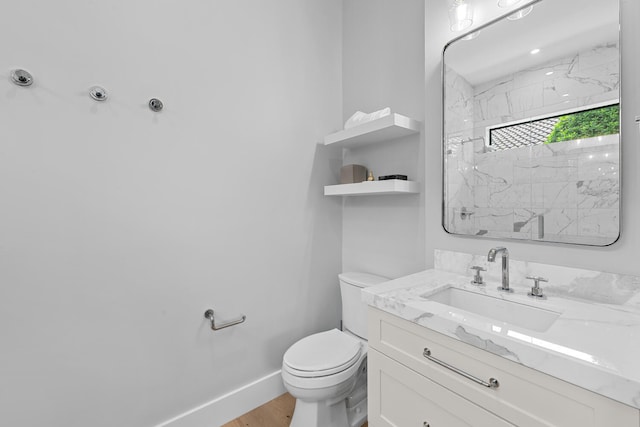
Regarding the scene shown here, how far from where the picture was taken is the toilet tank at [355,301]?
5.53ft

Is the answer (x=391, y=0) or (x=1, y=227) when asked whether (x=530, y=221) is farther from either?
(x=1, y=227)

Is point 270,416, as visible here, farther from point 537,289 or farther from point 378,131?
point 378,131

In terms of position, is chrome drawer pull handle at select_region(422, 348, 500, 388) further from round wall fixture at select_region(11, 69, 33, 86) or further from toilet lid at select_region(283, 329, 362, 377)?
round wall fixture at select_region(11, 69, 33, 86)

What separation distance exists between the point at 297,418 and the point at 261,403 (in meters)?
0.39

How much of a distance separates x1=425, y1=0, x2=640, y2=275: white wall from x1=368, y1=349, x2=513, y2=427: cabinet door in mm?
666

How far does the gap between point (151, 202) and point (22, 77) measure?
0.64 meters

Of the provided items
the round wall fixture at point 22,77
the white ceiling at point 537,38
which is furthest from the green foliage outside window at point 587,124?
the round wall fixture at point 22,77

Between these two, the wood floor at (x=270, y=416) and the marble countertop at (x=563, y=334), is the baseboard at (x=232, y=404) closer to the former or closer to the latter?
the wood floor at (x=270, y=416)

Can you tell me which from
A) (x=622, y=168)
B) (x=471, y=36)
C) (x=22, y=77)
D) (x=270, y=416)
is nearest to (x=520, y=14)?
(x=471, y=36)

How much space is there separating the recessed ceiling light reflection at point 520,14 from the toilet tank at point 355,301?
1456mm

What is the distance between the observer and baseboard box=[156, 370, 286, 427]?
1466 mm

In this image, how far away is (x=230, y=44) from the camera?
1596mm

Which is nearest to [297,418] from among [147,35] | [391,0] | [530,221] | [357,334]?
[357,334]

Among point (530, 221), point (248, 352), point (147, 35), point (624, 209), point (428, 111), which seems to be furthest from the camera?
point (248, 352)
